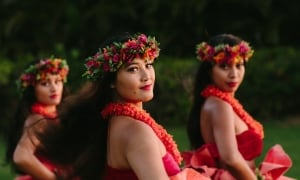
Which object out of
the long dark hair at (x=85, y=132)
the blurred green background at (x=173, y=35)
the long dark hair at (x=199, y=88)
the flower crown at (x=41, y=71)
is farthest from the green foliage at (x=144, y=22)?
the long dark hair at (x=85, y=132)

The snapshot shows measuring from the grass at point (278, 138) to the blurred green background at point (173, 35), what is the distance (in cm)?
22

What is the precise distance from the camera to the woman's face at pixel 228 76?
6.01m

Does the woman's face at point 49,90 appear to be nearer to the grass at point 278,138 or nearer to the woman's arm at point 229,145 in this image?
the woman's arm at point 229,145

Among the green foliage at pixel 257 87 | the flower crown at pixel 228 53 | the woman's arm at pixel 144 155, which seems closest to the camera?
the woman's arm at pixel 144 155

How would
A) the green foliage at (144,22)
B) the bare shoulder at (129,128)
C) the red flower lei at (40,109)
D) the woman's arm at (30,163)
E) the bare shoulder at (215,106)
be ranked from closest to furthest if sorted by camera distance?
the bare shoulder at (129,128)
the bare shoulder at (215,106)
the woman's arm at (30,163)
the red flower lei at (40,109)
the green foliage at (144,22)

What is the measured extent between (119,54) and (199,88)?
188 cm

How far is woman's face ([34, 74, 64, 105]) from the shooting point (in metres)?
6.87

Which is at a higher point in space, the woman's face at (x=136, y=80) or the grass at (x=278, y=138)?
the grass at (x=278, y=138)

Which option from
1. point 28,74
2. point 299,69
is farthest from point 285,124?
point 28,74

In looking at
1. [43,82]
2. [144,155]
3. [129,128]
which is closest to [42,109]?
[43,82]

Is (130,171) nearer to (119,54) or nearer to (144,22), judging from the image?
(119,54)

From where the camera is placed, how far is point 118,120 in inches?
173

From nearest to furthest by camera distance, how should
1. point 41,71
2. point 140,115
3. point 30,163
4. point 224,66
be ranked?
point 140,115 → point 224,66 → point 30,163 → point 41,71

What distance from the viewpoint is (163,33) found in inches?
659
